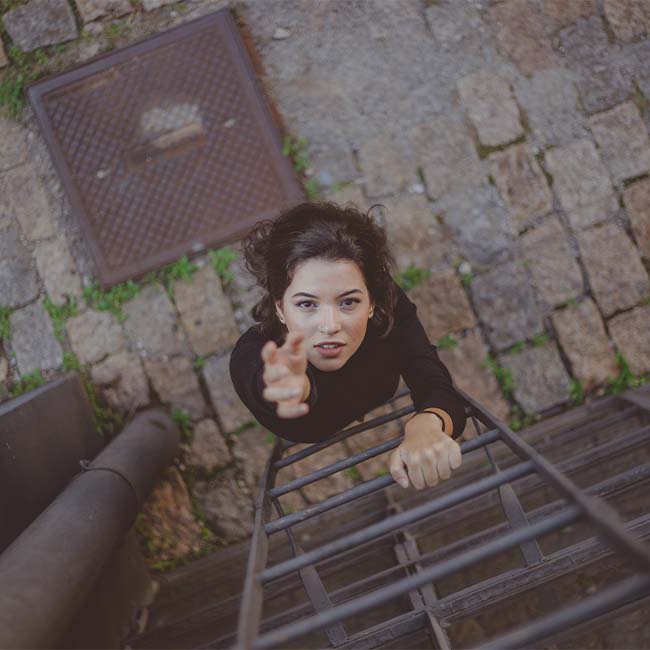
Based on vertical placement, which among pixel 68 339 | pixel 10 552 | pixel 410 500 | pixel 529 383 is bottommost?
pixel 410 500

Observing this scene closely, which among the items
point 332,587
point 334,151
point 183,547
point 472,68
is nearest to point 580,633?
point 332,587

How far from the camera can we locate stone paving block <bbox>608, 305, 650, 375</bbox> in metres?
3.22

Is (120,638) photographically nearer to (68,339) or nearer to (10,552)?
(10,552)

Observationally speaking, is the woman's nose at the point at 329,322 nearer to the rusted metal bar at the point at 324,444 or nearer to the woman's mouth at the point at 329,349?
the woman's mouth at the point at 329,349

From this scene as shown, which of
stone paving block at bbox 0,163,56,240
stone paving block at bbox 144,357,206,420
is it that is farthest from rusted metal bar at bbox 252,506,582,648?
stone paving block at bbox 0,163,56,240

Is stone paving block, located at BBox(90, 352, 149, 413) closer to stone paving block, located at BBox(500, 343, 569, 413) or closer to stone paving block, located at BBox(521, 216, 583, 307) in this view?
stone paving block, located at BBox(500, 343, 569, 413)

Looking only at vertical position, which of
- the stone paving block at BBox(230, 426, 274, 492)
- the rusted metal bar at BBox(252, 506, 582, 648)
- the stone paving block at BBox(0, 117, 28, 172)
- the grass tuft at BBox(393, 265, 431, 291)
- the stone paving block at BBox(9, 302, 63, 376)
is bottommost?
the stone paving block at BBox(230, 426, 274, 492)

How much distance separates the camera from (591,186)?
3178mm

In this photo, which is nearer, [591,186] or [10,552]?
[10,552]

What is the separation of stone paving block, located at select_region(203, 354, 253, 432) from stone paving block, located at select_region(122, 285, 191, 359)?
17cm

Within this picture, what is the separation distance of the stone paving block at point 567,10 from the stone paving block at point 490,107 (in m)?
0.46

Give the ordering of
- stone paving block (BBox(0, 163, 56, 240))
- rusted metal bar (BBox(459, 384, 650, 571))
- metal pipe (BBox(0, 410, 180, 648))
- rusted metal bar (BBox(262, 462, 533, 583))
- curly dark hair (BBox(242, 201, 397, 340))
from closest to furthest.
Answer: rusted metal bar (BBox(459, 384, 650, 571)) < rusted metal bar (BBox(262, 462, 533, 583)) < metal pipe (BBox(0, 410, 180, 648)) < curly dark hair (BBox(242, 201, 397, 340)) < stone paving block (BBox(0, 163, 56, 240))

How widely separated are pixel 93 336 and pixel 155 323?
1.23ft

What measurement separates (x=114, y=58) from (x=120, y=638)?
304cm
